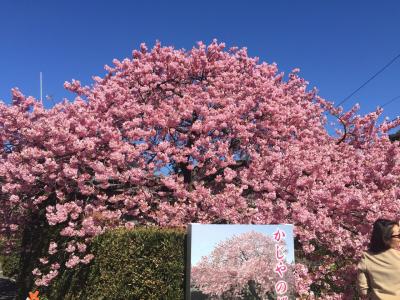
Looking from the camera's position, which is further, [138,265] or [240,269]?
[138,265]

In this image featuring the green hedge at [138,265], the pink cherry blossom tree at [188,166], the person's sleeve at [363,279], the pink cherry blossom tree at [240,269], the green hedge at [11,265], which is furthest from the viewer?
the green hedge at [11,265]

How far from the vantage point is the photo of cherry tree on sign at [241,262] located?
20.7ft

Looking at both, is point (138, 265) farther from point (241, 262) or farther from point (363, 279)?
point (363, 279)

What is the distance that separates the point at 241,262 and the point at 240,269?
10 cm

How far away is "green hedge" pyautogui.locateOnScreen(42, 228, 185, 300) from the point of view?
6984 mm

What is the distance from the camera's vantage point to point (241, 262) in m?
6.48

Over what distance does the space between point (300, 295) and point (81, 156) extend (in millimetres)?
5063

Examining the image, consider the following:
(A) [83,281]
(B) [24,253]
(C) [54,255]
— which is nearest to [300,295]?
(A) [83,281]

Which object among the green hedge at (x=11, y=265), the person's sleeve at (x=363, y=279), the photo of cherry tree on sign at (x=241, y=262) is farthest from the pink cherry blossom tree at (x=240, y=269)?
the green hedge at (x=11, y=265)

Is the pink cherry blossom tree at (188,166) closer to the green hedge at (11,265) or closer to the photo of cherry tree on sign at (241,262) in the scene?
the photo of cherry tree on sign at (241,262)

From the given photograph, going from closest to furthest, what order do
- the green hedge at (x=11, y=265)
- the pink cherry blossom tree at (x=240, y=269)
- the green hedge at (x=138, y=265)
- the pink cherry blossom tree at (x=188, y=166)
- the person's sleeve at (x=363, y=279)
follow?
the person's sleeve at (x=363, y=279)
the pink cherry blossom tree at (x=240, y=269)
the green hedge at (x=138, y=265)
the pink cherry blossom tree at (x=188, y=166)
the green hedge at (x=11, y=265)

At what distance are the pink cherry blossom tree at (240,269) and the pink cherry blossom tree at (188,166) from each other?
1.07 m

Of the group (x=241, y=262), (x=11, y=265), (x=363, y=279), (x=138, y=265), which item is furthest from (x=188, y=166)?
(x=11, y=265)

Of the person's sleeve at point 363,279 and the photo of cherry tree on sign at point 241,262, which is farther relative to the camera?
the photo of cherry tree on sign at point 241,262
